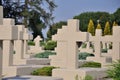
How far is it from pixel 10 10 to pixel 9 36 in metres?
50.0

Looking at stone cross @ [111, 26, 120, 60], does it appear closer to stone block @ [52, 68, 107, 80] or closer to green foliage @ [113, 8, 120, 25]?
stone block @ [52, 68, 107, 80]

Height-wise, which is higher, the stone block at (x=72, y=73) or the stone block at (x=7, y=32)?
the stone block at (x=7, y=32)

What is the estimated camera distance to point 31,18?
58.8m

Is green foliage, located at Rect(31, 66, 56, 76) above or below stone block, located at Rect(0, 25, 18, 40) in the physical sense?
below

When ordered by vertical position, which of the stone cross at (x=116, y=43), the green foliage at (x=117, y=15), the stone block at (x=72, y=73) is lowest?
the stone block at (x=72, y=73)

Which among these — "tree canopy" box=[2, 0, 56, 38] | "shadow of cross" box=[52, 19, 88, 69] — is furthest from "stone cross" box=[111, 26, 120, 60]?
"tree canopy" box=[2, 0, 56, 38]

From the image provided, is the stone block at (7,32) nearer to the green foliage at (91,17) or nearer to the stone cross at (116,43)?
the stone cross at (116,43)

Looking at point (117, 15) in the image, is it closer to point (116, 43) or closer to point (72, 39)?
point (116, 43)

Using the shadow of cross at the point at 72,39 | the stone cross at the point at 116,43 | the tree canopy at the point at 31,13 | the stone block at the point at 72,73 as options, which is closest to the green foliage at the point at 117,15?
the tree canopy at the point at 31,13

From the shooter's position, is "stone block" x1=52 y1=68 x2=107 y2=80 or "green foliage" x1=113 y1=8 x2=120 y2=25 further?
"green foliage" x1=113 y1=8 x2=120 y2=25

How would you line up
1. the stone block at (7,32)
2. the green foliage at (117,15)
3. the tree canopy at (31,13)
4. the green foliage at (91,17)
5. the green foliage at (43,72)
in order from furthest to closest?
1. the green foliage at (91,17)
2. the green foliage at (117,15)
3. the tree canopy at (31,13)
4. the green foliage at (43,72)
5. the stone block at (7,32)

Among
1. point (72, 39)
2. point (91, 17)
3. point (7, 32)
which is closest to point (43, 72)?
point (72, 39)

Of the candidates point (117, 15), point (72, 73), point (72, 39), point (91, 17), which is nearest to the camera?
point (72, 73)

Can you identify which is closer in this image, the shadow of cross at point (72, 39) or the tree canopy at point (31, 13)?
the shadow of cross at point (72, 39)
